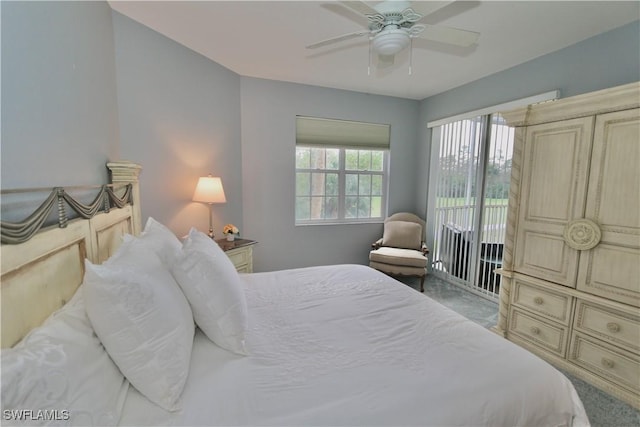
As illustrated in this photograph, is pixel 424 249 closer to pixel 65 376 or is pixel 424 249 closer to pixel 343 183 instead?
pixel 343 183

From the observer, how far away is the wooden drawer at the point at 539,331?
2148 mm

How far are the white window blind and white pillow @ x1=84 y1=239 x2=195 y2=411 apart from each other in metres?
3.07

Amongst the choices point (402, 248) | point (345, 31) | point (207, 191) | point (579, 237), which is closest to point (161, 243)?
point (207, 191)

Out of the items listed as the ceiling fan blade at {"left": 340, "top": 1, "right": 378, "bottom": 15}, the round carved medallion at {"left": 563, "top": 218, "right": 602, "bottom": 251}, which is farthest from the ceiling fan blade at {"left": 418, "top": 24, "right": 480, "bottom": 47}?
the round carved medallion at {"left": 563, "top": 218, "right": 602, "bottom": 251}

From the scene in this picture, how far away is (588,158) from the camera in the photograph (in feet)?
6.45

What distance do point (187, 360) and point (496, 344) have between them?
1.28m

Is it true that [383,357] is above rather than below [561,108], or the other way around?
below

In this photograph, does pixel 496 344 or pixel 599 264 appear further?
pixel 599 264

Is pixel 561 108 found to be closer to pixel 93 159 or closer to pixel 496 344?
pixel 496 344

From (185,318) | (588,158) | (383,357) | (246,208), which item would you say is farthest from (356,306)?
(246,208)

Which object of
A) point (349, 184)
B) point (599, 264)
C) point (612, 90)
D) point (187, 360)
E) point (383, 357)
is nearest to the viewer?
point (187, 360)

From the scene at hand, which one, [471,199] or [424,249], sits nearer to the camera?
[471,199]

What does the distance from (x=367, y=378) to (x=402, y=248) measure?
301cm

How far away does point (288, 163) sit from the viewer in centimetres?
372
